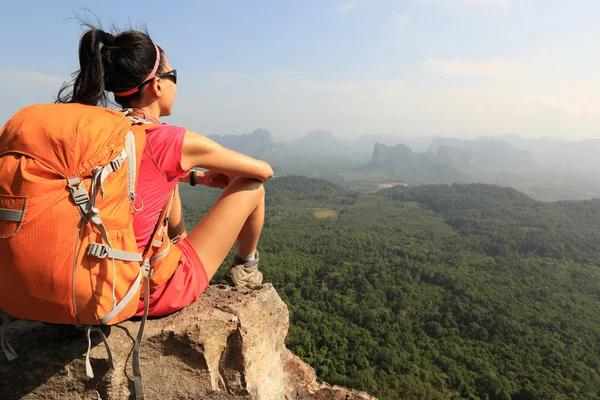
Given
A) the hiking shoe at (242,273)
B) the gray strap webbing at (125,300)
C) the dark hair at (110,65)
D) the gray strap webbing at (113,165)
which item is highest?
the dark hair at (110,65)

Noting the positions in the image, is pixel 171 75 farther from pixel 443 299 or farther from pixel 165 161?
pixel 443 299

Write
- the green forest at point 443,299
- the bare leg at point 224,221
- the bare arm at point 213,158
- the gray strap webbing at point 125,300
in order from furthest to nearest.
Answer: the green forest at point 443,299, the bare leg at point 224,221, the bare arm at point 213,158, the gray strap webbing at point 125,300

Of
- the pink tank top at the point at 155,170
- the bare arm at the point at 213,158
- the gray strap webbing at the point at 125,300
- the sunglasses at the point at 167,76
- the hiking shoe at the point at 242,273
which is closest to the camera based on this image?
the gray strap webbing at the point at 125,300

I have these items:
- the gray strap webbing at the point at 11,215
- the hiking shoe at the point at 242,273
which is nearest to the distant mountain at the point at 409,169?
the hiking shoe at the point at 242,273

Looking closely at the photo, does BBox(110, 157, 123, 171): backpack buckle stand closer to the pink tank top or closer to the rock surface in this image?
the pink tank top

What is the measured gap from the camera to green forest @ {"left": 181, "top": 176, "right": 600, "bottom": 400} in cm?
2292

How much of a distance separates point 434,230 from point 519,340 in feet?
125

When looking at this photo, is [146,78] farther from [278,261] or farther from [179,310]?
[278,261]

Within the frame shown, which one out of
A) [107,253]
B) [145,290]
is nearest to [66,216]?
[107,253]

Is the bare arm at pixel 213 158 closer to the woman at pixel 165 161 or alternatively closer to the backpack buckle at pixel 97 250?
the woman at pixel 165 161

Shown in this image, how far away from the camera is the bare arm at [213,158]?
178cm

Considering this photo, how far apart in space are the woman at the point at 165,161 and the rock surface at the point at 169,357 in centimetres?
20

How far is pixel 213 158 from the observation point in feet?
6.19

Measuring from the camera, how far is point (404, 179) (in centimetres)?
15150
